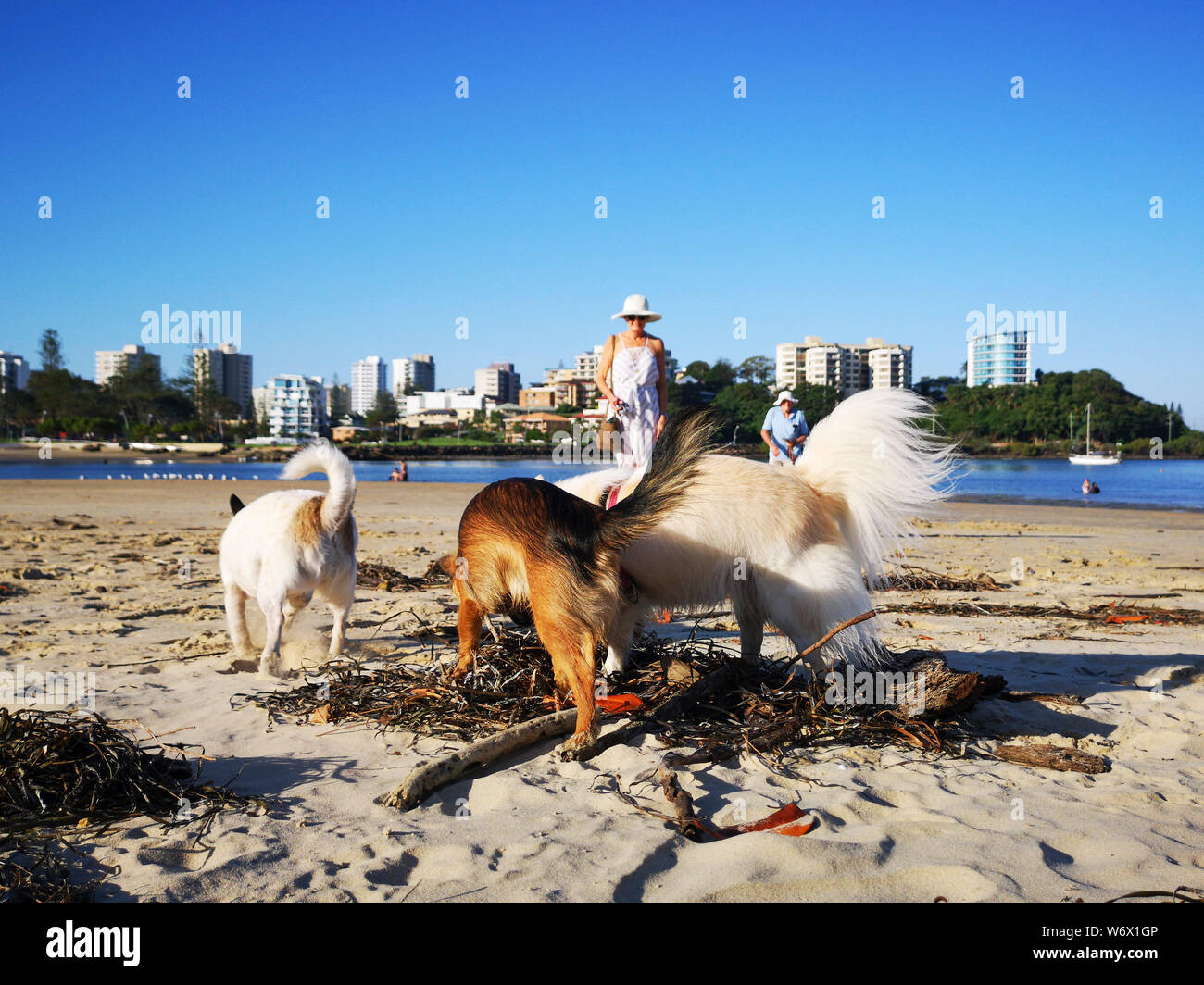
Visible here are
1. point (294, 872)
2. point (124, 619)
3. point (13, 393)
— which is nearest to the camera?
point (294, 872)

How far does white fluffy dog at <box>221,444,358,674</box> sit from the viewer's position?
5238 mm

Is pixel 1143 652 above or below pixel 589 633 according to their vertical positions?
below

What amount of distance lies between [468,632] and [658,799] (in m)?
1.52

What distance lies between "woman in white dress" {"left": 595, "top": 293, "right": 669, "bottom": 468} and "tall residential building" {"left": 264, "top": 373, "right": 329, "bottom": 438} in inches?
5505

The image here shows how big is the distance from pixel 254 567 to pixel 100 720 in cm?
201

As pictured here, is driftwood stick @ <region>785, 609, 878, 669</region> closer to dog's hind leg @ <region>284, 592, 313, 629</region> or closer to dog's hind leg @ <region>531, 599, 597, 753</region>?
dog's hind leg @ <region>531, 599, 597, 753</region>

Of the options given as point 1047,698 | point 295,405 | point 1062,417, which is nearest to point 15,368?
point 295,405

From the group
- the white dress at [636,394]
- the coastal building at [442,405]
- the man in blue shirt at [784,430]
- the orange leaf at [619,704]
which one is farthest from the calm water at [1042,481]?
the coastal building at [442,405]

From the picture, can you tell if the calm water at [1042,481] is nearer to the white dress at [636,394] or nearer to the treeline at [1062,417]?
the white dress at [636,394]

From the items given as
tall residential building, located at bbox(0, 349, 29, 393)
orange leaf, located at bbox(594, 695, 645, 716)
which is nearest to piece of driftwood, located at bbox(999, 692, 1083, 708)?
orange leaf, located at bbox(594, 695, 645, 716)

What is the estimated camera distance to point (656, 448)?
390 centimetres
